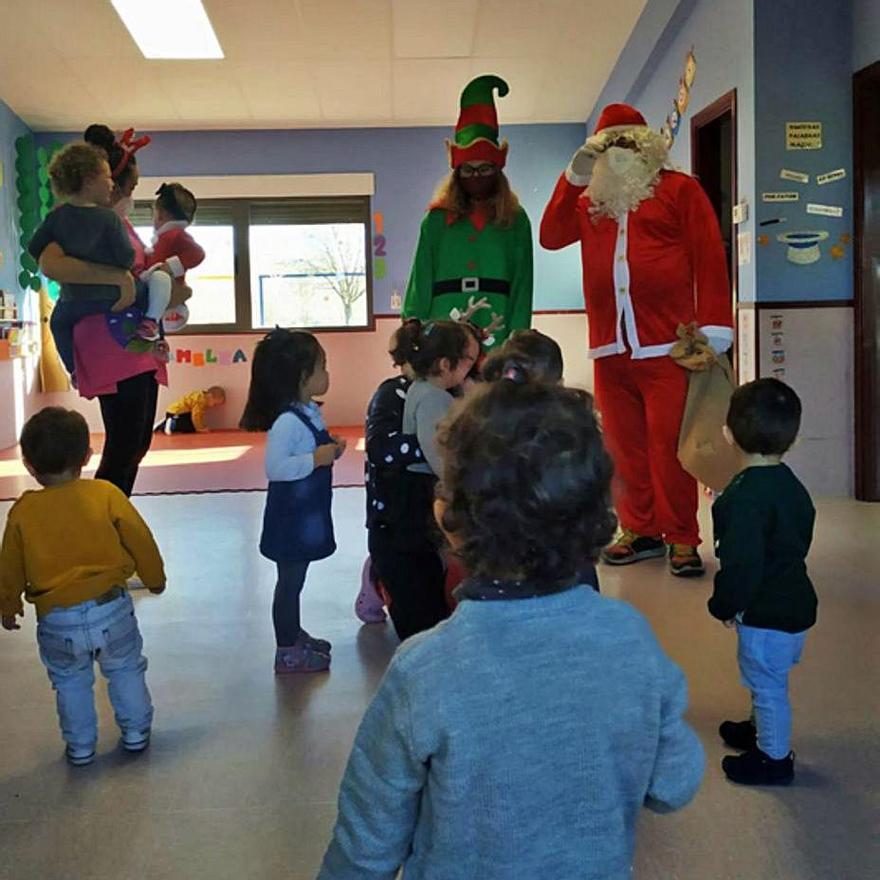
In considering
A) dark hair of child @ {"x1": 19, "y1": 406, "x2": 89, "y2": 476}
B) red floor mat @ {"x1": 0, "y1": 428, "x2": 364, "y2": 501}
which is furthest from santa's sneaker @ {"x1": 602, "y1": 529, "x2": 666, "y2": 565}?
red floor mat @ {"x1": 0, "y1": 428, "x2": 364, "y2": 501}

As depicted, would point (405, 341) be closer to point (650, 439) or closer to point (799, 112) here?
point (650, 439)

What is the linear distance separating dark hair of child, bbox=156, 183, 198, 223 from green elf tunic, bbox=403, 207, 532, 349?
0.93 metres

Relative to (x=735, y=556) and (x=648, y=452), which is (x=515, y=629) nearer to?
(x=735, y=556)

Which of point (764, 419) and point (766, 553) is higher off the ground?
point (764, 419)

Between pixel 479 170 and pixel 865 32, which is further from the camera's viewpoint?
pixel 865 32

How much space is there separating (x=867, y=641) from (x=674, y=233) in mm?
1378

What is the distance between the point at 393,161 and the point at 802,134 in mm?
4418

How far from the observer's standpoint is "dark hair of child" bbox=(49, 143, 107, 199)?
287 cm

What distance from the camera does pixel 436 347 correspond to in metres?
2.28

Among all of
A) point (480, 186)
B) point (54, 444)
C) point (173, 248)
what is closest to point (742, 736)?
point (54, 444)

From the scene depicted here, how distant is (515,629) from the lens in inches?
34.7

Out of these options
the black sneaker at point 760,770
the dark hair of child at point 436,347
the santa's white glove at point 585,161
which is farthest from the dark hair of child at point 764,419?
the santa's white glove at point 585,161

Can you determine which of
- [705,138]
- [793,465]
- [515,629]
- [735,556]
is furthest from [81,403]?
[515,629]

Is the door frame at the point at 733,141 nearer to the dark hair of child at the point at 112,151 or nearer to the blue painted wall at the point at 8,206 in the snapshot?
the dark hair of child at the point at 112,151
